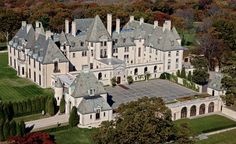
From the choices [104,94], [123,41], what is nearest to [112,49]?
[123,41]

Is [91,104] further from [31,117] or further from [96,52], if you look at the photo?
[96,52]

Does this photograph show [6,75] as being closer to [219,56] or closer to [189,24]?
[219,56]

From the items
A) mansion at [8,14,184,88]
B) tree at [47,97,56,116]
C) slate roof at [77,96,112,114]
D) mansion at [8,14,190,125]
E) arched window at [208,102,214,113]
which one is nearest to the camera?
slate roof at [77,96,112,114]

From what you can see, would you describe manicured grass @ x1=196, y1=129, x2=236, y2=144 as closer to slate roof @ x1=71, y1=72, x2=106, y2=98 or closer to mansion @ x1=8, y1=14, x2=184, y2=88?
slate roof @ x1=71, y1=72, x2=106, y2=98

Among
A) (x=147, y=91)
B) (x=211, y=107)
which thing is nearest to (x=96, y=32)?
(x=147, y=91)

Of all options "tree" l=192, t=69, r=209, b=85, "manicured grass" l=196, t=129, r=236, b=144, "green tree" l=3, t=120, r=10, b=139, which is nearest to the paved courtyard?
"tree" l=192, t=69, r=209, b=85

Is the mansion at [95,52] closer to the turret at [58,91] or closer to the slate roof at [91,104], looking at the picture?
the turret at [58,91]
